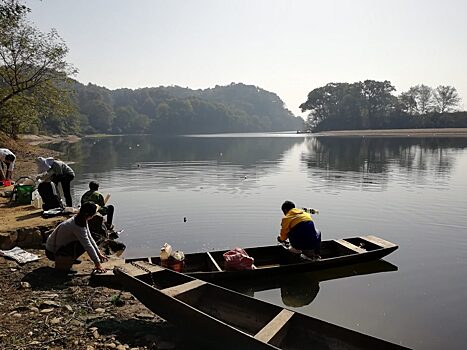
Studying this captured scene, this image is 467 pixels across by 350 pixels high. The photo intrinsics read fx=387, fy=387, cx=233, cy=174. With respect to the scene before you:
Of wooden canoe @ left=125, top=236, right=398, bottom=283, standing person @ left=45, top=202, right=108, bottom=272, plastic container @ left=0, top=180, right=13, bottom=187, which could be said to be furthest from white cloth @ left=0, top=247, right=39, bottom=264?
plastic container @ left=0, top=180, right=13, bottom=187

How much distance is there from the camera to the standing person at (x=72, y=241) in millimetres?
7504

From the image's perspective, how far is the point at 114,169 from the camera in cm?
3456

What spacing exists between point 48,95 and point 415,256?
29394mm

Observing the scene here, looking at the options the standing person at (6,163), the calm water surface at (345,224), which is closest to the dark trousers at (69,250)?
the calm water surface at (345,224)

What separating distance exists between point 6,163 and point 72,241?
9.92 metres

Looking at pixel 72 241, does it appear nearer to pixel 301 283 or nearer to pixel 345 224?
pixel 301 283

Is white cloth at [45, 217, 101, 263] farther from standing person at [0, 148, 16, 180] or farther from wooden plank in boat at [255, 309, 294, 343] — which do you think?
standing person at [0, 148, 16, 180]

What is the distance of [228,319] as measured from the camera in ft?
21.7

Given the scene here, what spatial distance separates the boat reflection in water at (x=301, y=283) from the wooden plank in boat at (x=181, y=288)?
2.49 metres

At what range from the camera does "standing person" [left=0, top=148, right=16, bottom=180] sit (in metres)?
15.0

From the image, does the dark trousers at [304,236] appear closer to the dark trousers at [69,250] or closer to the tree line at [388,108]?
the dark trousers at [69,250]

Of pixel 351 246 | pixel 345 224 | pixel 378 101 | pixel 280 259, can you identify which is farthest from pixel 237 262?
pixel 378 101

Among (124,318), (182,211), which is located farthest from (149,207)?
(124,318)

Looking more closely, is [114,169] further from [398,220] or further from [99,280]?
[99,280]
